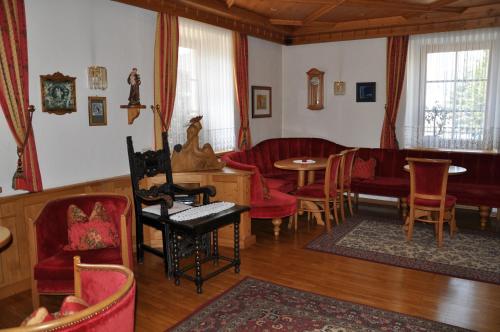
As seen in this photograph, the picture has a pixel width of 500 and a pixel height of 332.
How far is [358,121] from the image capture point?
23.8 ft

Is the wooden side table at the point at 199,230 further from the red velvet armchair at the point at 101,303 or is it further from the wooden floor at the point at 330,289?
the red velvet armchair at the point at 101,303

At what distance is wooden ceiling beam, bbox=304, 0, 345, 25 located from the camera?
18.0ft

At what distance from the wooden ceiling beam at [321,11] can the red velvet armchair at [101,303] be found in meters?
4.62

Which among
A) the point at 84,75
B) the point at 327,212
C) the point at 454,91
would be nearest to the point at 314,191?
the point at 327,212

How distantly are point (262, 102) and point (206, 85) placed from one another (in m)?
1.56

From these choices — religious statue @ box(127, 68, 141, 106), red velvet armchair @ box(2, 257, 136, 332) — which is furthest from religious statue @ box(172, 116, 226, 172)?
red velvet armchair @ box(2, 257, 136, 332)

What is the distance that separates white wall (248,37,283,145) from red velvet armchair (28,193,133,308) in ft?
12.3

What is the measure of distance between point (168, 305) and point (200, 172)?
185 centimetres

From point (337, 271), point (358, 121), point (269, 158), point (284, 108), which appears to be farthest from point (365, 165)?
point (337, 271)

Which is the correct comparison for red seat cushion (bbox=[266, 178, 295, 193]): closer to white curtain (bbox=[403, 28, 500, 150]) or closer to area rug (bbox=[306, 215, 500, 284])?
area rug (bbox=[306, 215, 500, 284])

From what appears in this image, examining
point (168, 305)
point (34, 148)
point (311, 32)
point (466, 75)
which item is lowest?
point (168, 305)

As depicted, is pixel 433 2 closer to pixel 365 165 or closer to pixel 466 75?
pixel 466 75

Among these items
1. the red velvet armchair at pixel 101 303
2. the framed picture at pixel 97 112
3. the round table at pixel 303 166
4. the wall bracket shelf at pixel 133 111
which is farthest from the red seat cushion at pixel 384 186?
the red velvet armchair at pixel 101 303

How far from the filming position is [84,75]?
170 inches
